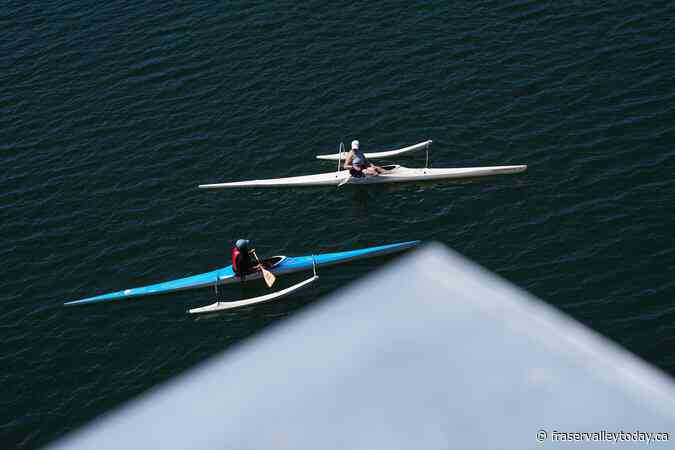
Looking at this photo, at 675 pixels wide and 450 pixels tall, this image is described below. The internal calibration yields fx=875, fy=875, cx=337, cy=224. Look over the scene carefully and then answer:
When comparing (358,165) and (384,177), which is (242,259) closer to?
(358,165)

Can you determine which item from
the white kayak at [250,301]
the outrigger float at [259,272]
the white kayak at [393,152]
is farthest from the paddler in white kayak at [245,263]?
the white kayak at [393,152]

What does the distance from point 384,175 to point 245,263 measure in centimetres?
811

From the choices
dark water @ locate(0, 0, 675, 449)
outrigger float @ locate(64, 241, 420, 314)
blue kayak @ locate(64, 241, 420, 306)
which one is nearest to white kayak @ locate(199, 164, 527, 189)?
dark water @ locate(0, 0, 675, 449)

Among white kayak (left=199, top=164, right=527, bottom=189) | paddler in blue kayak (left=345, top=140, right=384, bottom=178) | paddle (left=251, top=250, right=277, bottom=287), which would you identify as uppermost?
paddler in blue kayak (left=345, top=140, right=384, bottom=178)

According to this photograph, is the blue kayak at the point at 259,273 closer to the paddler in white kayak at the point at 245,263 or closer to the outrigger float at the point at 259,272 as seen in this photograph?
the outrigger float at the point at 259,272

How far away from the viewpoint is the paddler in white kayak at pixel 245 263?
32875 millimetres

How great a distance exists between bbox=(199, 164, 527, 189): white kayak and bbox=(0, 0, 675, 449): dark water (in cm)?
46

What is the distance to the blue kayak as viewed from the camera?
1318 inches

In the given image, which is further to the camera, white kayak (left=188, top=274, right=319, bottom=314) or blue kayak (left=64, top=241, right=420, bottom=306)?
blue kayak (left=64, top=241, right=420, bottom=306)

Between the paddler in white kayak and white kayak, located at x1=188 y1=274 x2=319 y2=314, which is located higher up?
the paddler in white kayak

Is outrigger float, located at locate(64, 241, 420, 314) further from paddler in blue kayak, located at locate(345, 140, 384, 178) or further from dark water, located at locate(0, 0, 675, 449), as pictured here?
paddler in blue kayak, located at locate(345, 140, 384, 178)

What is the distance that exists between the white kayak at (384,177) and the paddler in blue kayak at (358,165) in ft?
0.77

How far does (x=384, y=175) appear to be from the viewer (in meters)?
38.0

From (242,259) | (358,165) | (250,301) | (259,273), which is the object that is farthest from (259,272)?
(358,165)
